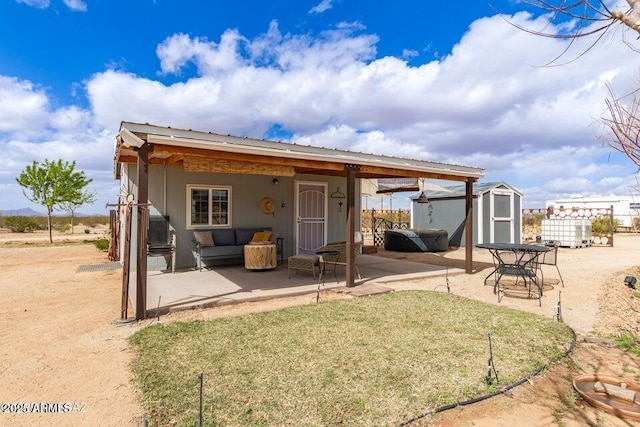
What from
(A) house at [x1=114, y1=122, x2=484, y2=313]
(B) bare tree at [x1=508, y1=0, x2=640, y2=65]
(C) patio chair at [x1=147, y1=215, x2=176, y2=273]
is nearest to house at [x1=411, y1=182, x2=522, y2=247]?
(A) house at [x1=114, y1=122, x2=484, y2=313]

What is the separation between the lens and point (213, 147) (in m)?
4.64

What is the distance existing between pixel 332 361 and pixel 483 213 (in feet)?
36.7

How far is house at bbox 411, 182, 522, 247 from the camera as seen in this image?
1252 centimetres

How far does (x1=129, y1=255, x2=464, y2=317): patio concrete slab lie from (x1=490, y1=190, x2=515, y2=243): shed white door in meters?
5.70

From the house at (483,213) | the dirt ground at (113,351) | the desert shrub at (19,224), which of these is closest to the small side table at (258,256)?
the dirt ground at (113,351)

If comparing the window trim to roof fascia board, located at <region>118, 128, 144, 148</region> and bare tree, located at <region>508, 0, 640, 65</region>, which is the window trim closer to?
roof fascia board, located at <region>118, 128, 144, 148</region>

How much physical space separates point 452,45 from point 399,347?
1048cm

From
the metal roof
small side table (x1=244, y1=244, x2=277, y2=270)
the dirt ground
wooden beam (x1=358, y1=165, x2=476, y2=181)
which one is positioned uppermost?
the metal roof

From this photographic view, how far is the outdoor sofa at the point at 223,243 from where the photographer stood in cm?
733

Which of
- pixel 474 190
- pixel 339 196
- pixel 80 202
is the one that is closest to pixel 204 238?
pixel 339 196

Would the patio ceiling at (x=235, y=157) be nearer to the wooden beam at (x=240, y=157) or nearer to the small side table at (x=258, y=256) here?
the wooden beam at (x=240, y=157)

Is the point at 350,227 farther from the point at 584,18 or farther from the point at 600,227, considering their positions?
the point at 600,227

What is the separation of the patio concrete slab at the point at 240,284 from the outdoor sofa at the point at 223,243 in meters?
0.23

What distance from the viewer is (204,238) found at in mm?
7500
